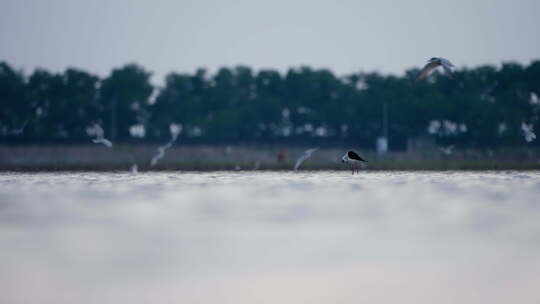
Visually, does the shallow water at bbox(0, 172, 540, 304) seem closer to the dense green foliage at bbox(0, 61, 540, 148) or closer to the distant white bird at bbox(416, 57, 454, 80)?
the distant white bird at bbox(416, 57, 454, 80)

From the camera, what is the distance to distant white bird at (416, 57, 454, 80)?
74.2 ft

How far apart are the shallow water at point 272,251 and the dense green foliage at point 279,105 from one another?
5805 centimetres

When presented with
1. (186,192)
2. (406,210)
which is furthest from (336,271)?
(186,192)

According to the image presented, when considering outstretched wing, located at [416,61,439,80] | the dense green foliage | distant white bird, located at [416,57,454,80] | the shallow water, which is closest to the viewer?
the shallow water

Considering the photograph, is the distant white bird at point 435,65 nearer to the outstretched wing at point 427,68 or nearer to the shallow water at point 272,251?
the outstretched wing at point 427,68

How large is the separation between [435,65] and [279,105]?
2240 inches

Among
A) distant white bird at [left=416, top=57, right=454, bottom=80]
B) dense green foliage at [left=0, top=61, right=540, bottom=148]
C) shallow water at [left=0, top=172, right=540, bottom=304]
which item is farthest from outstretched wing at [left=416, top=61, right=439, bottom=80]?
dense green foliage at [left=0, top=61, right=540, bottom=148]

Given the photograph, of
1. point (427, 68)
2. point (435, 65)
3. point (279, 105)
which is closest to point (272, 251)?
point (427, 68)

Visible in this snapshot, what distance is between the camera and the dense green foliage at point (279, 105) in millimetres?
75625

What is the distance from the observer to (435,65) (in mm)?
24266

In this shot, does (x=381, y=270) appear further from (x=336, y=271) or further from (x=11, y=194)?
(x=11, y=194)

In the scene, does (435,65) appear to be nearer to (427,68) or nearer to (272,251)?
(427,68)

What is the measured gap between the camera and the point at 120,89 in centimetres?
8050

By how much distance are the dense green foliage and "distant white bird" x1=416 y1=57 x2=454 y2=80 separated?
164ft
